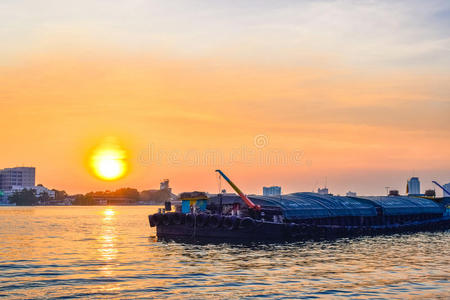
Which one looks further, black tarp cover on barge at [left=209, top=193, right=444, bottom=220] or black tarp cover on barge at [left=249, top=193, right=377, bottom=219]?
black tarp cover on barge at [left=209, top=193, right=444, bottom=220]

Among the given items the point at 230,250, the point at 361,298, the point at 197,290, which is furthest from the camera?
the point at 230,250

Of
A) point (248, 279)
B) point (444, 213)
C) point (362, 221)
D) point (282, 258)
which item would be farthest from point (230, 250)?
point (444, 213)

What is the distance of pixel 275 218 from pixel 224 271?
30814 millimetres

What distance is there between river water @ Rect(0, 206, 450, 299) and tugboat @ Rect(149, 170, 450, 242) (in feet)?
16.5

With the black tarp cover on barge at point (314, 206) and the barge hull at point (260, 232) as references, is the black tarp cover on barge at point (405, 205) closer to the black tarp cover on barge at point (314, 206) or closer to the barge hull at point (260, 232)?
the black tarp cover on barge at point (314, 206)

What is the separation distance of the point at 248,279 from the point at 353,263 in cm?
1377

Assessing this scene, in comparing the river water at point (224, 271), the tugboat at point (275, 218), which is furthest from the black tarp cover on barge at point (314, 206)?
the river water at point (224, 271)

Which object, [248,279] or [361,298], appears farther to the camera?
[248,279]

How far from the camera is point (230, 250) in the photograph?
59.1m

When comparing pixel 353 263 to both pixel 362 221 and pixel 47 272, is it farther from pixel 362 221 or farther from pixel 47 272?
pixel 362 221

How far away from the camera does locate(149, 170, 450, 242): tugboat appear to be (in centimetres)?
7006

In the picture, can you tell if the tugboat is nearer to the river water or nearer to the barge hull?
the barge hull

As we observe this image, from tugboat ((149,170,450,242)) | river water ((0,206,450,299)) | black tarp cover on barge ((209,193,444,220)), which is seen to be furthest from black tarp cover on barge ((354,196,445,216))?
river water ((0,206,450,299))

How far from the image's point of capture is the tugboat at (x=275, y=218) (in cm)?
7006
